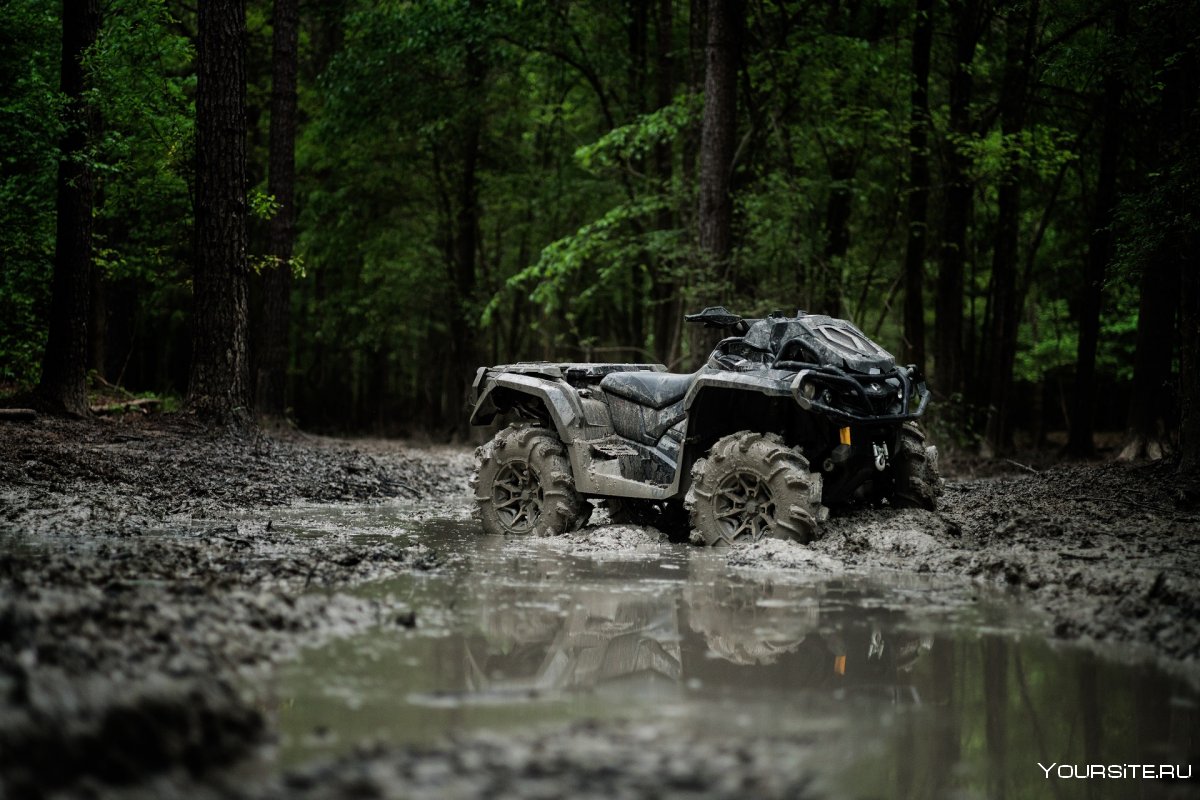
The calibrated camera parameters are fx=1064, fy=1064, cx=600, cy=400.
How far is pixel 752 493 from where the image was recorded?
8094mm

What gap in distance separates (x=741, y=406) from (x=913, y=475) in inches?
62.2

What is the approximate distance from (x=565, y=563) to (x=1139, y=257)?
704 cm

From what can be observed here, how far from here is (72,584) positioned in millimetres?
4930

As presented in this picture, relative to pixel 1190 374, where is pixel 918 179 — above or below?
above

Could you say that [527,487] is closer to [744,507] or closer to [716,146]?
[744,507]

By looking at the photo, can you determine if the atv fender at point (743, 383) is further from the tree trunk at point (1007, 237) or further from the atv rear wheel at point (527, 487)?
the tree trunk at point (1007, 237)

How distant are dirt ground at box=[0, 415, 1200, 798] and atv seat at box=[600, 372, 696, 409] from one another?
48.1 inches

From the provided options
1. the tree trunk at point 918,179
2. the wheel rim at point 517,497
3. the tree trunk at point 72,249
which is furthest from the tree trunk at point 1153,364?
the tree trunk at point 72,249

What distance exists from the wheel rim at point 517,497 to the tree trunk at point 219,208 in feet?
21.4

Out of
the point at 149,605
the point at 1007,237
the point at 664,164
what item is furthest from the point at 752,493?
the point at 664,164

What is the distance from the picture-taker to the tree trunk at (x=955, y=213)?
17.8m

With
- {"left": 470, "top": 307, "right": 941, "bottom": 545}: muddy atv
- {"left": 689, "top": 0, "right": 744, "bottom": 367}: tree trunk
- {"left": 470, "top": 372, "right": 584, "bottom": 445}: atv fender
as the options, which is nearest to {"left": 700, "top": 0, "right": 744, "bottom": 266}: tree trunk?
{"left": 689, "top": 0, "right": 744, "bottom": 367}: tree trunk

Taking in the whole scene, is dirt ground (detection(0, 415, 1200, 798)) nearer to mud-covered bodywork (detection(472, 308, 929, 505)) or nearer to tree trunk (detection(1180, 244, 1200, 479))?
tree trunk (detection(1180, 244, 1200, 479))

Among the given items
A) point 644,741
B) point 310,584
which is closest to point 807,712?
point 644,741
